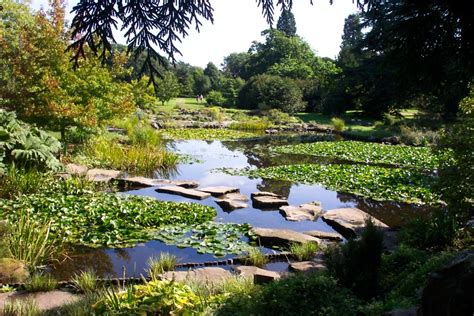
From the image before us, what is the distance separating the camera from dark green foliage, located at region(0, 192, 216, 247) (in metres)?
5.98

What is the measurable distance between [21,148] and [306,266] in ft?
20.1

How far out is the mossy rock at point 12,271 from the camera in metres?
4.40

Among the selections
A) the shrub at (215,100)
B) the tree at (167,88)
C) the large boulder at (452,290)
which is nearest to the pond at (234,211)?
the large boulder at (452,290)

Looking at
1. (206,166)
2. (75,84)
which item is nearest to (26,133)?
(75,84)

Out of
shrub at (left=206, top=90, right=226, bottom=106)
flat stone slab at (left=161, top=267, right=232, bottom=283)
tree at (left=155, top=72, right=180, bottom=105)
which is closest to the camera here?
flat stone slab at (left=161, top=267, right=232, bottom=283)

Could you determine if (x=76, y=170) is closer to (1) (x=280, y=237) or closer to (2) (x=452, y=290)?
(1) (x=280, y=237)

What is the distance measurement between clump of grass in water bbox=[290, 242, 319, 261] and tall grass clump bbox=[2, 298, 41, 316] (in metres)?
3.21

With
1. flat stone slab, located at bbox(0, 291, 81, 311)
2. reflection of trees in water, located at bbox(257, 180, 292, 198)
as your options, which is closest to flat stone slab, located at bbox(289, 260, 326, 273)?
flat stone slab, located at bbox(0, 291, 81, 311)

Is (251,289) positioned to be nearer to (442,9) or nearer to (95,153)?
(442,9)

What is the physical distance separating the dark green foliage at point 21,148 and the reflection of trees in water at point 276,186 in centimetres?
474

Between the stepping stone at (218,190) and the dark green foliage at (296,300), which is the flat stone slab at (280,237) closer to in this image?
the dark green foliage at (296,300)

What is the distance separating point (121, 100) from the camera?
12.6 meters

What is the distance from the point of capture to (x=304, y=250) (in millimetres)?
5578

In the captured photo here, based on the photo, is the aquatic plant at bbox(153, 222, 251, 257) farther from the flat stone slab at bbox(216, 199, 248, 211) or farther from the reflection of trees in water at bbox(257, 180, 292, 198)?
the reflection of trees in water at bbox(257, 180, 292, 198)
